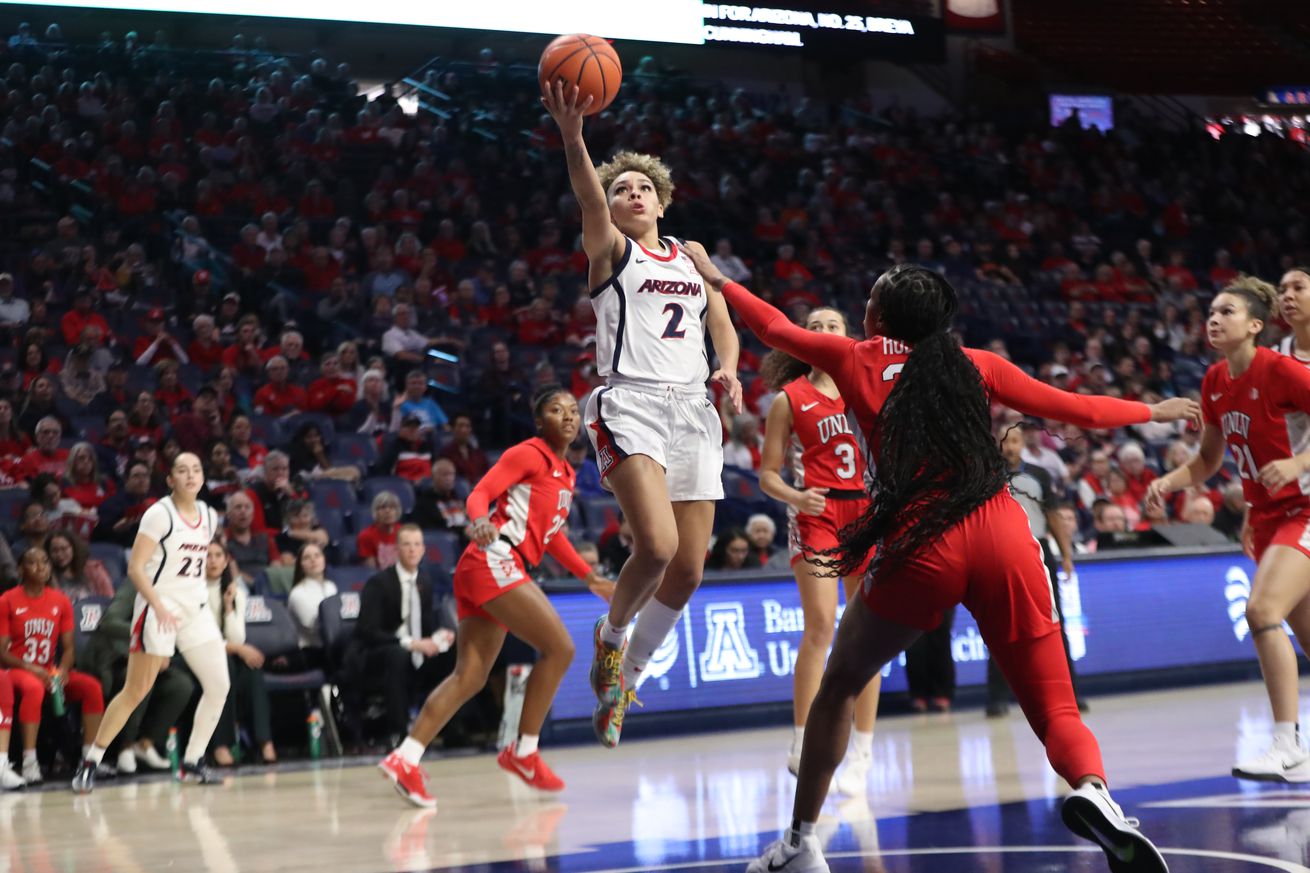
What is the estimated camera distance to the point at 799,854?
4535 millimetres

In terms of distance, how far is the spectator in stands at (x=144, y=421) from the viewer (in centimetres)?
1202

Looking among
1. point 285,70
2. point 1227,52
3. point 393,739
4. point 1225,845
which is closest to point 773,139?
point 285,70

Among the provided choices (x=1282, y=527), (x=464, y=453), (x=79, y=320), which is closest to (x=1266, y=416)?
(x=1282, y=527)

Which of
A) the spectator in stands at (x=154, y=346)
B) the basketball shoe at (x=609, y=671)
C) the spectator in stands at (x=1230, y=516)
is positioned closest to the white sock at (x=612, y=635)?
the basketball shoe at (x=609, y=671)

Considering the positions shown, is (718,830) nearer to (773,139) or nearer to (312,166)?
(312,166)

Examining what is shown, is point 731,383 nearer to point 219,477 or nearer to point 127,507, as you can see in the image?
point 127,507

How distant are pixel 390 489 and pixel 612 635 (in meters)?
6.54

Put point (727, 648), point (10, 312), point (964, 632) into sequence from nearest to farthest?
point (727, 648) < point (964, 632) < point (10, 312)

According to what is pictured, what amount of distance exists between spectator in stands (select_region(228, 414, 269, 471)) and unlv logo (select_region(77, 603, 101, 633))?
2410 mm

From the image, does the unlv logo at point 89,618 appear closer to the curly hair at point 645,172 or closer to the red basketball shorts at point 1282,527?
the curly hair at point 645,172

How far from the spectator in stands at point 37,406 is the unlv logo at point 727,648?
555 cm

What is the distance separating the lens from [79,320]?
1367 cm

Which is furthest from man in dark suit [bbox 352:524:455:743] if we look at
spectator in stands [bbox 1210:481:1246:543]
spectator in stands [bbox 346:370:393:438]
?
spectator in stands [bbox 1210:481:1246:543]

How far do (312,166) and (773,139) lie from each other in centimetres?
696
